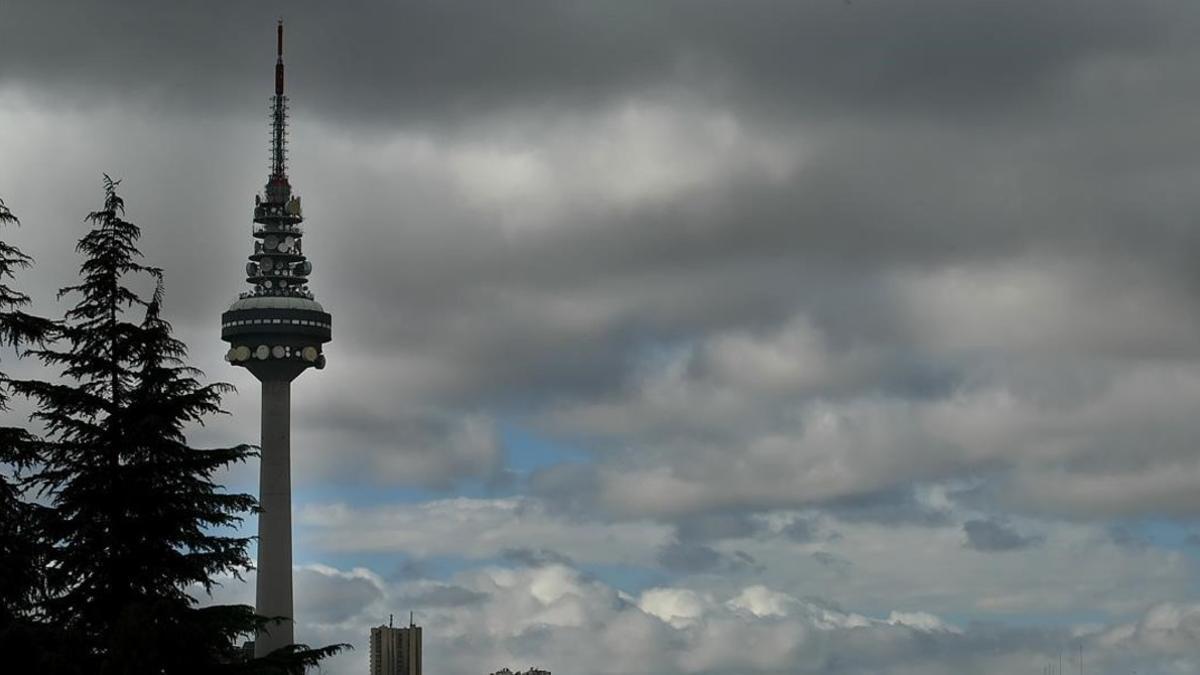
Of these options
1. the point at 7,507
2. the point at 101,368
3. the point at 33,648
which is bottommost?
the point at 33,648

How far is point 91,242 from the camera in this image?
2406 inches

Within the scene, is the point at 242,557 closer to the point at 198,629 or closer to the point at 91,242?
the point at 198,629

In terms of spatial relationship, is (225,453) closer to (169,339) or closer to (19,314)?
(169,339)

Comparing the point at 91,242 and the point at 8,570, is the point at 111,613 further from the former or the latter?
the point at 91,242

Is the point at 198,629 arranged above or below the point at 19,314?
below

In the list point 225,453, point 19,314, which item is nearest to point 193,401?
point 225,453

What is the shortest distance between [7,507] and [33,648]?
11.9 ft

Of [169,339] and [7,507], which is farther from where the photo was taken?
[169,339]

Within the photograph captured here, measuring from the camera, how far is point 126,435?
60.3 metres

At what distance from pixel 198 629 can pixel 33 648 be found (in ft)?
13.3

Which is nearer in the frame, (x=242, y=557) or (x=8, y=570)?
(x=8, y=570)

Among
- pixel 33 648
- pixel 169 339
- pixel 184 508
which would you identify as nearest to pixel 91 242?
pixel 169 339

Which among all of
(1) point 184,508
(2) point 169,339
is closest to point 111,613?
(1) point 184,508

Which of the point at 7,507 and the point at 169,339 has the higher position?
the point at 169,339
